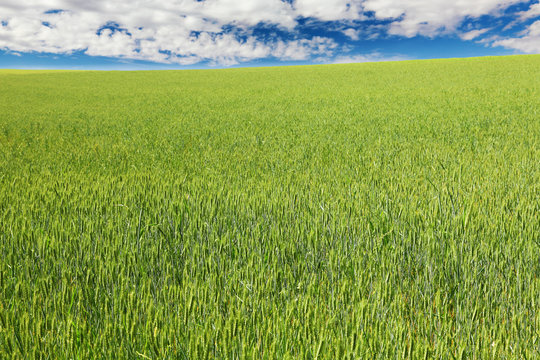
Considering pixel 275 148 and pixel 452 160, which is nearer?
pixel 452 160

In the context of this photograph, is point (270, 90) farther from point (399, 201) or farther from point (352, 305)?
point (352, 305)

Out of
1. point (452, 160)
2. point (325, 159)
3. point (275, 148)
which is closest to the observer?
point (452, 160)

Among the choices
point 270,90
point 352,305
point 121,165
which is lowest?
point 352,305

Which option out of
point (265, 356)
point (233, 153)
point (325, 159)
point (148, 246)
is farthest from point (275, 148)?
point (265, 356)

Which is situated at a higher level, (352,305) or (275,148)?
(275,148)

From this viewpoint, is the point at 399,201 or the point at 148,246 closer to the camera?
the point at 148,246

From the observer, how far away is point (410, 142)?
613cm

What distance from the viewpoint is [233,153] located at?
5.63m

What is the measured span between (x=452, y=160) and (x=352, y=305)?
377 cm

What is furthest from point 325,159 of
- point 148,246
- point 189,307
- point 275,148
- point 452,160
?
point 189,307

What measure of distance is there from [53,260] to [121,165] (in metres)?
2.92

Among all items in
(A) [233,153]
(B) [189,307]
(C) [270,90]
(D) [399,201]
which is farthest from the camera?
(C) [270,90]

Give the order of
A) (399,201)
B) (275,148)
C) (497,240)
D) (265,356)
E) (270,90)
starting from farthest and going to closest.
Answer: (270,90) → (275,148) → (399,201) → (497,240) → (265,356)

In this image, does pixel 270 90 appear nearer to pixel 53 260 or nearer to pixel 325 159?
pixel 325 159
